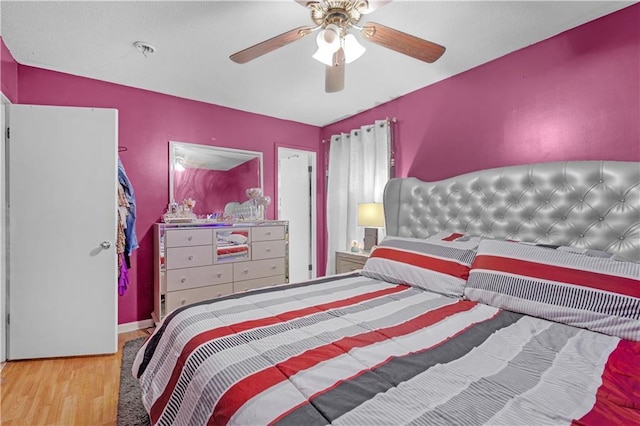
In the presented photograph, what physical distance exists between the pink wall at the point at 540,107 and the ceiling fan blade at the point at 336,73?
1.41 m

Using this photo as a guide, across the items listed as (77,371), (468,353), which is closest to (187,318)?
(468,353)

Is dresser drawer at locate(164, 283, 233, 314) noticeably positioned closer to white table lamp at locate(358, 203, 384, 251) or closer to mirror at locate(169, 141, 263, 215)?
mirror at locate(169, 141, 263, 215)

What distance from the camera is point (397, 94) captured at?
3.30m

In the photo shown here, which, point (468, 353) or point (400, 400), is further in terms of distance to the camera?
point (468, 353)

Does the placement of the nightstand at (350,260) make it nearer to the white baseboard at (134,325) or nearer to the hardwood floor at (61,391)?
the white baseboard at (134,325)

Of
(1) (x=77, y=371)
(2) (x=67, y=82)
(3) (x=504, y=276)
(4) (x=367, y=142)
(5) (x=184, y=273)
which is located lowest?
(1) (x=77, y=371)

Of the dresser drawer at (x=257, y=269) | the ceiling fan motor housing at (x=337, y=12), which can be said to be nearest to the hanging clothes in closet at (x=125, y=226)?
the dresser drawer at (x=257, y=269)

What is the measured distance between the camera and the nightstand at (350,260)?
10.6 ft

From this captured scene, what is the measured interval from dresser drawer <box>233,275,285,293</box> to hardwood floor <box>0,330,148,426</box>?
1169 mm

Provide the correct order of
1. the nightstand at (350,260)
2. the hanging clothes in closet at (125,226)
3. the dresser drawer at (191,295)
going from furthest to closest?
1. the nightstand at (350,260)
2. the dresser drawer at (191,295)
3. the hanging clothes in closet at (125,226)

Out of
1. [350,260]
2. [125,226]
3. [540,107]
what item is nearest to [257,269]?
[350,260]

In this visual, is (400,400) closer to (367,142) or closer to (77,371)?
(77,371)

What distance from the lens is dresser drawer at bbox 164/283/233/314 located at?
296cm

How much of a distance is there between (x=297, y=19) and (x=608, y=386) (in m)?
2.32
